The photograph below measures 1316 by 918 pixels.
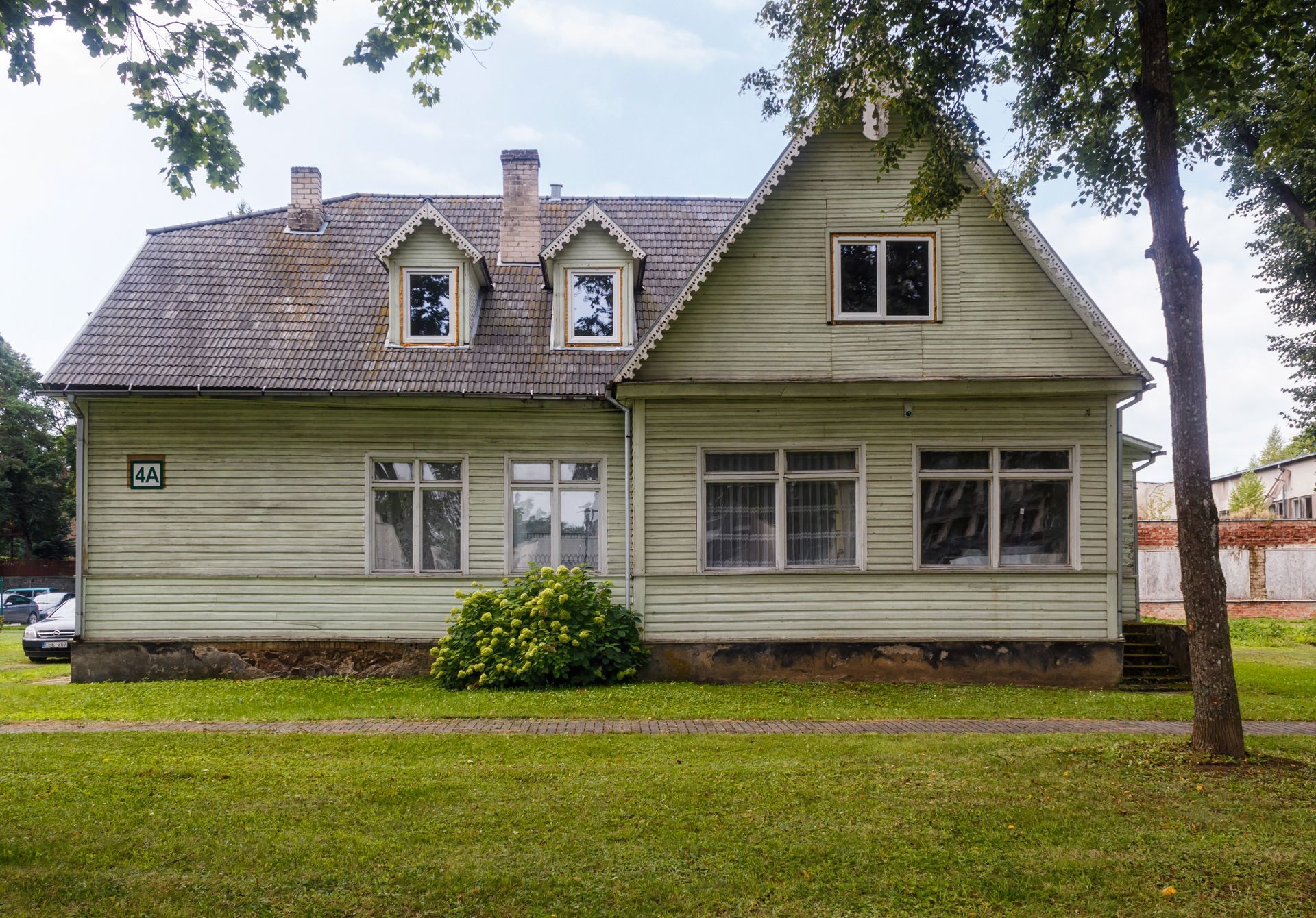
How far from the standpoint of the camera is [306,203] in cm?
1838

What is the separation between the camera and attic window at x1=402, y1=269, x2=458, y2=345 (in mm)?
16094

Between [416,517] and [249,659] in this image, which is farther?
[416,517]

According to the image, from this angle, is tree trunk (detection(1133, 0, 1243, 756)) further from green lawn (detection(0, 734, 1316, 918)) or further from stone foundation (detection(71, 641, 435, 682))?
stone foundation (detection(71, 641, 435, 682))

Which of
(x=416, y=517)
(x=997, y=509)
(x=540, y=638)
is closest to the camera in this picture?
(x=540, y=638)

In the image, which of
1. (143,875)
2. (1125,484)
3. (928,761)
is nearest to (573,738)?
(928,761)

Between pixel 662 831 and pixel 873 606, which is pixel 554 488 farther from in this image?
pixel 662 831

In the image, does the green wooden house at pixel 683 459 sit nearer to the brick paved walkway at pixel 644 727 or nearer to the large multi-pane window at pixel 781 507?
the large multi-pane window at pixel 781 507

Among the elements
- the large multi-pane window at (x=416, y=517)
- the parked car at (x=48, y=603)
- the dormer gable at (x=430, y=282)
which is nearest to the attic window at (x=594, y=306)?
the dormer gable at (x=430, y=282)

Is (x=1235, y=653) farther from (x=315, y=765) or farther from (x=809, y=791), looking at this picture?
(x=315, y=765)

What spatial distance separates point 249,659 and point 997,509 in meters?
11.7

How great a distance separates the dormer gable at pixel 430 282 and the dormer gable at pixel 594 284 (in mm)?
1381

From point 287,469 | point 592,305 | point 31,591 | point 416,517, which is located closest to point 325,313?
point 287,469

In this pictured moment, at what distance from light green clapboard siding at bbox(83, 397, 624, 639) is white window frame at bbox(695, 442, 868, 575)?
1.47 meters

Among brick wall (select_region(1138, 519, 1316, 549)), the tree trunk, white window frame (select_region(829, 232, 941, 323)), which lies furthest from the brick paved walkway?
brick wall (select_region(1138, 519, 1316, 549))
